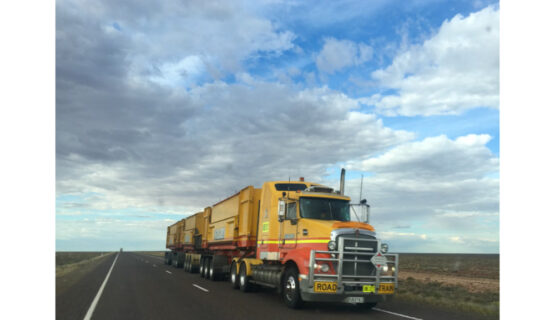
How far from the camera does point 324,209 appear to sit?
1282 centimetres

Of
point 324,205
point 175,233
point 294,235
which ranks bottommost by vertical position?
point 175,233

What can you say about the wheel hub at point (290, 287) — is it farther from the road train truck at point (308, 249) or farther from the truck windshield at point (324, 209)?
the truck windshield at point (324, 209)

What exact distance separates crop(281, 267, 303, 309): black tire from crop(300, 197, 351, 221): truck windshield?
1687 millimetres

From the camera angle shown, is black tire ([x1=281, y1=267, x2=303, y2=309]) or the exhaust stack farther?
the exhaust stack

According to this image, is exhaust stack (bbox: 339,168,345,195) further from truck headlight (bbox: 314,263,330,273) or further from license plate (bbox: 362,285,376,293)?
license plate (bbox: 362,285,376,293)

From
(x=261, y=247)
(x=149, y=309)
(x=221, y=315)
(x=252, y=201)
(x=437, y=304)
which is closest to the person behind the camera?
(x=221, y=315)

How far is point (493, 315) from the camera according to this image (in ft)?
38.3

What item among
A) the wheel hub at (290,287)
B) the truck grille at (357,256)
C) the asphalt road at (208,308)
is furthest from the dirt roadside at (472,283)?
the wheel hub at (290,287)

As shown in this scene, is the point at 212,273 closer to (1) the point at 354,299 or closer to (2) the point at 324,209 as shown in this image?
(2) the point at 324,209

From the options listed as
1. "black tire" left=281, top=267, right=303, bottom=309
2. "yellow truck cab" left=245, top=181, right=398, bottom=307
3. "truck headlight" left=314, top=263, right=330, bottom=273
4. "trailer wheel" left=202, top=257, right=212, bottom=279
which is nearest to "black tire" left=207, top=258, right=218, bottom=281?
"trailer wheel" left=202, top=257, right=212, bottom=279

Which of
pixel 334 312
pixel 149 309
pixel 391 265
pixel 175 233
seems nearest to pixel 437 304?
pixel 391 265

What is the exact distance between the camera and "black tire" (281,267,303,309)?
11.5 metres

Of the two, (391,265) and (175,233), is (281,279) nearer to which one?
(391,265)
